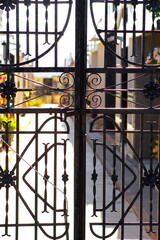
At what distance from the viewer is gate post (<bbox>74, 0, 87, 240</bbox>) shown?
4.09m

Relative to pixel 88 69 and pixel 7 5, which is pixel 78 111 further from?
pixel 7 5

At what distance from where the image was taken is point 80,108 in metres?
4.12

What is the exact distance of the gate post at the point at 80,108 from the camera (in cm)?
409

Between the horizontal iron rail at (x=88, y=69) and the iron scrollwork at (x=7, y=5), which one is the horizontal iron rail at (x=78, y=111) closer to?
the horizontal iron rail at (x=88, y=69)

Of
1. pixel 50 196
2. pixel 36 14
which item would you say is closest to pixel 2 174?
pixel 36 14

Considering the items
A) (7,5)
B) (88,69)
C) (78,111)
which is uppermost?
(7,5)

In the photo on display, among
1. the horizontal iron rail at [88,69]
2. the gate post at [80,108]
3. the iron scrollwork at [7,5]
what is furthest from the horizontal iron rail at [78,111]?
the iron scrollwork at [7,5]

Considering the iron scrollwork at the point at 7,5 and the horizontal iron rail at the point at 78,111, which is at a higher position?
the iron scrollwork at the point at 7,5

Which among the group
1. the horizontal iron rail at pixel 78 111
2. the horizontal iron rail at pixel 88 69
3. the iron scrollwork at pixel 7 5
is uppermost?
the iron scrollwork at pixel 7 5

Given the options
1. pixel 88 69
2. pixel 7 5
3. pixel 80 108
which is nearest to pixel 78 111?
pixel 80 108

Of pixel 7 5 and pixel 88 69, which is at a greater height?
pixel 7 5

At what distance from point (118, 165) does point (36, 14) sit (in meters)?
6.78

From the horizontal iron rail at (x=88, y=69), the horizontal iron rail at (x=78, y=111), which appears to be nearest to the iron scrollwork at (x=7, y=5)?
the horizontal iron rail at (x=88, y=69)

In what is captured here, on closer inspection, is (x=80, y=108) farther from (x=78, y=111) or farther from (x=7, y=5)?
(x=7, y=5)
